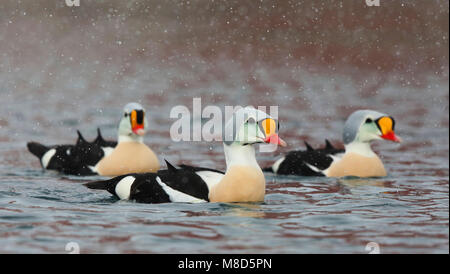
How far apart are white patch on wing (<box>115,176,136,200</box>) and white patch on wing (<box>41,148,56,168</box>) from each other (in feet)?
10.5

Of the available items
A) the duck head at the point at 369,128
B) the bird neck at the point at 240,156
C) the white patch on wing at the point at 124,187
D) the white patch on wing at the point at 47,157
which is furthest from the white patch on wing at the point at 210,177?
the white patch on wing at the point at 47,157

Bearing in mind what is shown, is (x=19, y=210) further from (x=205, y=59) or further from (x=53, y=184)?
(x=205, y=59)

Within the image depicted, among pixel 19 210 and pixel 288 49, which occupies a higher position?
pixel 288 49

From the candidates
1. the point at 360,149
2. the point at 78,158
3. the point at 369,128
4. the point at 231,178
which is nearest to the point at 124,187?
the point at 231,178

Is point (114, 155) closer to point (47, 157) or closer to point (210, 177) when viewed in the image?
point (47, 157)

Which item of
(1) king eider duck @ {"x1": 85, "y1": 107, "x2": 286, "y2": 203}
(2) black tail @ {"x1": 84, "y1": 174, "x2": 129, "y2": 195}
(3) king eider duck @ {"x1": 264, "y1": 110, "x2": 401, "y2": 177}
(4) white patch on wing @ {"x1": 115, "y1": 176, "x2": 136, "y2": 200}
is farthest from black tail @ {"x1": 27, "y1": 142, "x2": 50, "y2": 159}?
(1) king eider duck @ {"x1": 85, "y1": 107, "x2": 286, "y2": 203}

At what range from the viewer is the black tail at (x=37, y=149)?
Answer: 1218 centimetres

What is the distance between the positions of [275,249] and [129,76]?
16.1 metres

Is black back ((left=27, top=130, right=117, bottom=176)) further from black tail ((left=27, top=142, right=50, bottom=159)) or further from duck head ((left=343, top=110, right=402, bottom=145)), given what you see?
duck head ((left=343, top=110, right=402, bottom=145))

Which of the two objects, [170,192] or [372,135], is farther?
[372,135]

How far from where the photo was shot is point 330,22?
2642 cm

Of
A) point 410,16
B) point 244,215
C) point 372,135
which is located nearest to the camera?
point 244,215
